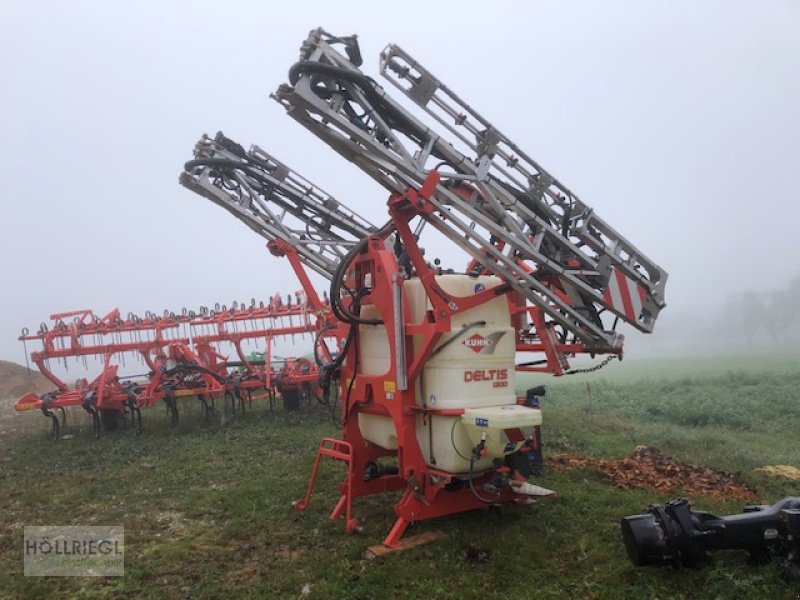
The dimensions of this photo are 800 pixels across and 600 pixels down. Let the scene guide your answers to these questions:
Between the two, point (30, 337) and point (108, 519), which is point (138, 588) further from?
point (30, 337)

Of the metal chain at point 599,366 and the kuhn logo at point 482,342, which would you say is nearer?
the kuhn logo at point 482,342

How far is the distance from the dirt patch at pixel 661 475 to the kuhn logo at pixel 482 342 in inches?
105

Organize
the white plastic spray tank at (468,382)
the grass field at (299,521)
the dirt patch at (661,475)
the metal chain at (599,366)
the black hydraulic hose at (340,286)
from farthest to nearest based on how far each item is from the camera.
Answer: the dirt patch at (661,475)
the metal chain at (599,366)
the black hydraulic hose at (340,286)
the white plastic spray tank at (468,382)
the grass field at (299,521)

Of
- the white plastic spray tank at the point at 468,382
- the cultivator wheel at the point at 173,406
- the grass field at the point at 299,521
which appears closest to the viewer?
the grass field at the point at 299,521

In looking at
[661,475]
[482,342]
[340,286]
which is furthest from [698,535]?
[340,286]

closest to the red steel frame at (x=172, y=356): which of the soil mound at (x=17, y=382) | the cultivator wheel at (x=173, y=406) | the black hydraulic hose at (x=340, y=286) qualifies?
the cultivator wheel at (x=173, y=406)

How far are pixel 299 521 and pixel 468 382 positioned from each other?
8.12 feet

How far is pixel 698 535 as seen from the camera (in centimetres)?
420

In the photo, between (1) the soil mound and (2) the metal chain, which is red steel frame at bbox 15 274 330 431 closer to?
(2) the metal chain

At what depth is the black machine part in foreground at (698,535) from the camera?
163 inches

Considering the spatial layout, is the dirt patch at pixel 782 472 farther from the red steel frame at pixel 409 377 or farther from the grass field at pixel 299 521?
the red steel frame at pixel 409 377

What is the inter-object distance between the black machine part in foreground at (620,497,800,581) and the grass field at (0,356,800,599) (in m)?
0.17

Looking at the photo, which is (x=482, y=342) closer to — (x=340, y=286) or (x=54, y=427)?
(x=340, y=286)

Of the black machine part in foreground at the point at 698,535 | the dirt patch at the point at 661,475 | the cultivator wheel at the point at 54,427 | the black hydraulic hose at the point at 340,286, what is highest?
the black hydraulic hose at the point at 340,286
